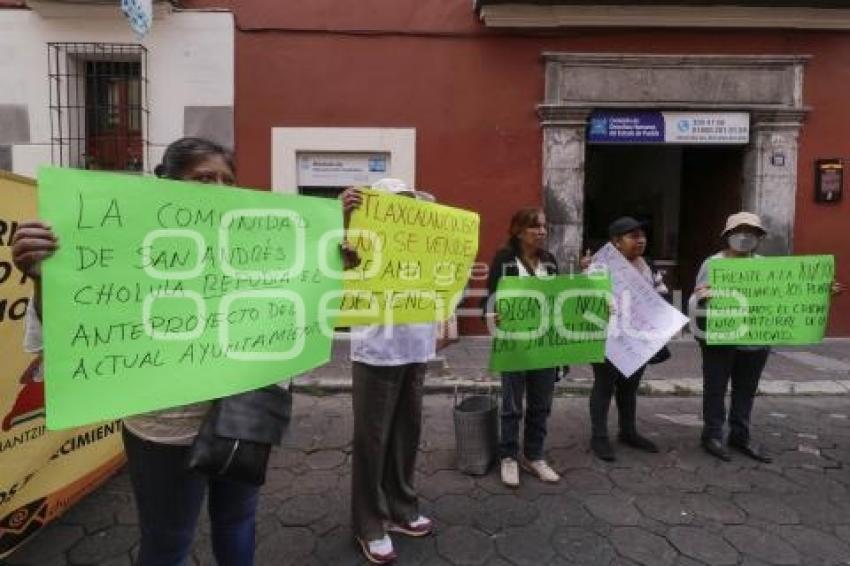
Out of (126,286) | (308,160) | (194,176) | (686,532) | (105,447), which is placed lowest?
(686,532)

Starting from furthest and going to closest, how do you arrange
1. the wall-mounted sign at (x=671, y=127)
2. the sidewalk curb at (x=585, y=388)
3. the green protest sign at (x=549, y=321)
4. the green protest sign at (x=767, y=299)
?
the wall-mounted sign at (x=671, y=127), the sidewalk curb at (x=585, y=388), the green protest sign at (x=767, y=299), the green protest sign at (x=549, y=321)

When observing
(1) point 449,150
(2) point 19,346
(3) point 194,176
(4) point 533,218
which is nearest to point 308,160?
(1) point 449,150

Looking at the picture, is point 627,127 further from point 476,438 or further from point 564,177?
point 476,438

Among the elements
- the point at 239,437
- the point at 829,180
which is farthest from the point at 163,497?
the point at 829,180

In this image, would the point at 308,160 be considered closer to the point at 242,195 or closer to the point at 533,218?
Result: the point at 533,218

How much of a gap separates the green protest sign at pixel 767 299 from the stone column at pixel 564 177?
12.2ft

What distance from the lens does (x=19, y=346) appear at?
8.48 feet

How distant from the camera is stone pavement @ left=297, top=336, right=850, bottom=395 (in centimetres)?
A: 582

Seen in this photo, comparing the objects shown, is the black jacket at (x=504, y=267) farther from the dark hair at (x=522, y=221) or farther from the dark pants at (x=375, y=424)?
the dark pants at (x=375, y=424)

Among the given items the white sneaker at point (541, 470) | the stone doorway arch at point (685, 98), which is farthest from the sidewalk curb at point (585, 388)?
the stone doorway arch at point (685, 98)

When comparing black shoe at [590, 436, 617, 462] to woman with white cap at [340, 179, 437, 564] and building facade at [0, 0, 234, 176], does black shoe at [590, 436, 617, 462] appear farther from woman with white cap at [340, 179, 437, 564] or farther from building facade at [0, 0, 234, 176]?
building facade at [0, 0, 234, 176]

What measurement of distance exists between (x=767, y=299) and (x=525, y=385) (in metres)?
1.70

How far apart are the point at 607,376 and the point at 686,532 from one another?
4.10 ft

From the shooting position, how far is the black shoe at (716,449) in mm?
4176
